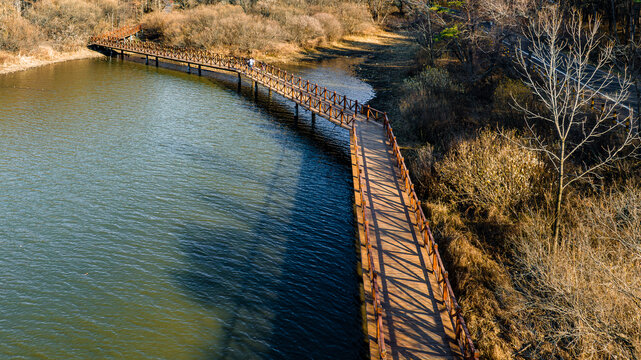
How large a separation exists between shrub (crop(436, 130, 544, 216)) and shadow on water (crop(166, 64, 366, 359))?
5221 millimetres

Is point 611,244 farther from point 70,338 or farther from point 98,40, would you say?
point 98,40

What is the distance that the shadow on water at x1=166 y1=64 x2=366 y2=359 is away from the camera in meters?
12.9

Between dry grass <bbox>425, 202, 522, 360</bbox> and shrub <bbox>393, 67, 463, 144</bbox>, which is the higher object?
shrub <bbox>393, 67, 463, 144</bbox>

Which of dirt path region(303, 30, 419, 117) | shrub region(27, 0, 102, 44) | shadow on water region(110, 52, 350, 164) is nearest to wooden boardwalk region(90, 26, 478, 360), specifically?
shadow on water region(110, 52, 350, 164)

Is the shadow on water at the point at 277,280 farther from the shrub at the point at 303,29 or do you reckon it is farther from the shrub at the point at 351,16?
the shrub at the point at 351,16

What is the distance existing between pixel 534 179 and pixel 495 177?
1761 millimetres

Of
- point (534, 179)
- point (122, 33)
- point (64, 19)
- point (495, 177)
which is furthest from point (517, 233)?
point (122, 33)

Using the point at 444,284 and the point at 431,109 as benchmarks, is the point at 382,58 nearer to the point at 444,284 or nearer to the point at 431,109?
the point at 431,109

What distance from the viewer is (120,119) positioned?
32.1 meters

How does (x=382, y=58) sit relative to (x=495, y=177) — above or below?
above

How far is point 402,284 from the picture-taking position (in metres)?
13.4

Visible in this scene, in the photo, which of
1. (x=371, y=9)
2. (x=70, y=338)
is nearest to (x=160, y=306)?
(x=70, y=338)

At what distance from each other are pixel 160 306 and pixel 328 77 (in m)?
41.4

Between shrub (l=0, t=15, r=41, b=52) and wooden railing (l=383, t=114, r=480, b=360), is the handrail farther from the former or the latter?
wooden railing (l=383, t=114, r=480, b=360)
